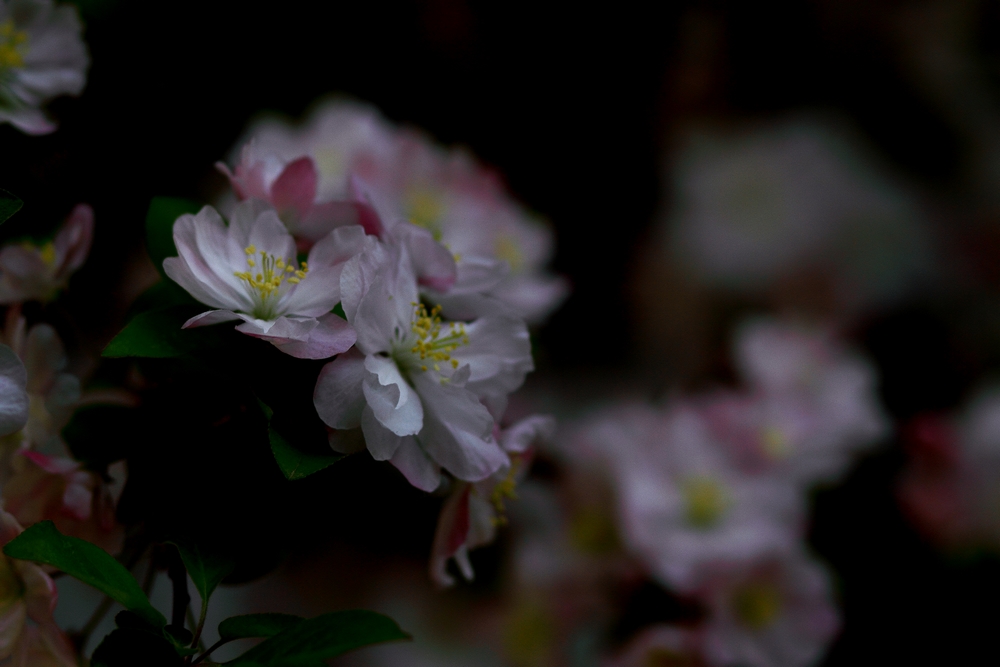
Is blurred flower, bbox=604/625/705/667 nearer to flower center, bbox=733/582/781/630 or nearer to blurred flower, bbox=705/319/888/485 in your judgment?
flower center, bbox=733/582/781/630

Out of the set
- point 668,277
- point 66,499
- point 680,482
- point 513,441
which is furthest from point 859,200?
point 66,499

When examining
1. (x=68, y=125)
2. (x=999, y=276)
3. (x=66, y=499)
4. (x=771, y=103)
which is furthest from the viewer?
(x=771, y=103)

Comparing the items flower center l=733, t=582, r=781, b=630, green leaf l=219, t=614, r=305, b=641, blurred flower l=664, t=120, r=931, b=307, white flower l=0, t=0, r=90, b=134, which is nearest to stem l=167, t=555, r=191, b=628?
green leaf l=219, t=614, r=305, b=641

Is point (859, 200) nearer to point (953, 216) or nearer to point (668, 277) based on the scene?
point (953, 216)

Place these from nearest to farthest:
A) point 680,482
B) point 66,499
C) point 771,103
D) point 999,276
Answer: point 66,499 < point 680,482 < point 999,276 < point 771,103

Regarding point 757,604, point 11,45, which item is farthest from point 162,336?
point 757,604

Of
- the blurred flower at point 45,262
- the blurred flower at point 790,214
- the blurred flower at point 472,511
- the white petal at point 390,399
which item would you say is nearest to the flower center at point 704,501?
the blurred flower at point 472,511

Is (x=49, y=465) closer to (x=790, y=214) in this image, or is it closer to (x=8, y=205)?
(x=8, y=205)
